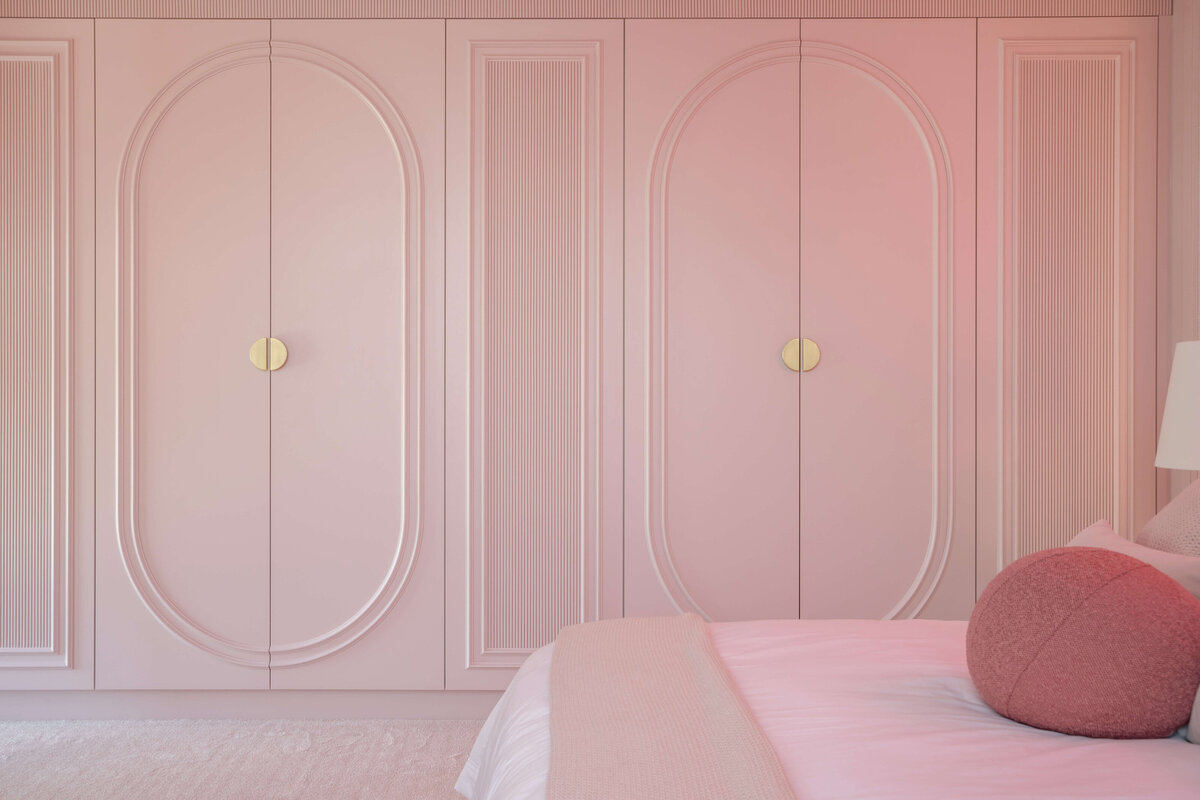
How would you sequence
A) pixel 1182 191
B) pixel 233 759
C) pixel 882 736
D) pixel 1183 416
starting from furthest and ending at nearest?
pixel 1182 191 < pixel 233 759 < pixel 1183 416 < pixel 882 736

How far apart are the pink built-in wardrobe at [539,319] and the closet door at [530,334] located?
1 cm

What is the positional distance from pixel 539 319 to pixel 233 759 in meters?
1.60

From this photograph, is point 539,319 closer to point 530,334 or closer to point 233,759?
point 530,334

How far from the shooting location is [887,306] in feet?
8.95

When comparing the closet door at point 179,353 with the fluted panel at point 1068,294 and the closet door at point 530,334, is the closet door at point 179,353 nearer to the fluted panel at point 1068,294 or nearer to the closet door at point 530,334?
the closet door at point 530,334

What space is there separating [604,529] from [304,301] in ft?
4.06

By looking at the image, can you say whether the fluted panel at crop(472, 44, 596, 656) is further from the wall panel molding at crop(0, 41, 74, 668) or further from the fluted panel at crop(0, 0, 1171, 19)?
the wall panel molding at crop(0, 41, 74, 668)

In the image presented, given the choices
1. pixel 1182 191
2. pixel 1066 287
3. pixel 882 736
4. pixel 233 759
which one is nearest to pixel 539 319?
pixel 233 759

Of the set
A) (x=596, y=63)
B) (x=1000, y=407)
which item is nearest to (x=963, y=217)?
(x=1000, y=407)

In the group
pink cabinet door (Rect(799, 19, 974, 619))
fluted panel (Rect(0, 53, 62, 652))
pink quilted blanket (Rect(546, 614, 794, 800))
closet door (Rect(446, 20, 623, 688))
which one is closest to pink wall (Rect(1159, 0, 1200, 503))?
pink cabinet door (Rect(799, 19, 974, 619))

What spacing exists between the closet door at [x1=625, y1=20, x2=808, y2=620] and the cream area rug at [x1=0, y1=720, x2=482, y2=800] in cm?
81

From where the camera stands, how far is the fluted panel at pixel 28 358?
2.72m

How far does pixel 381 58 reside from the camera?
273 cm

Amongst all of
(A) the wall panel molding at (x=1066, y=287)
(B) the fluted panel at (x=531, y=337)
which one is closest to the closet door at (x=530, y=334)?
(B) the fluted panel at (x=531, y=337)
